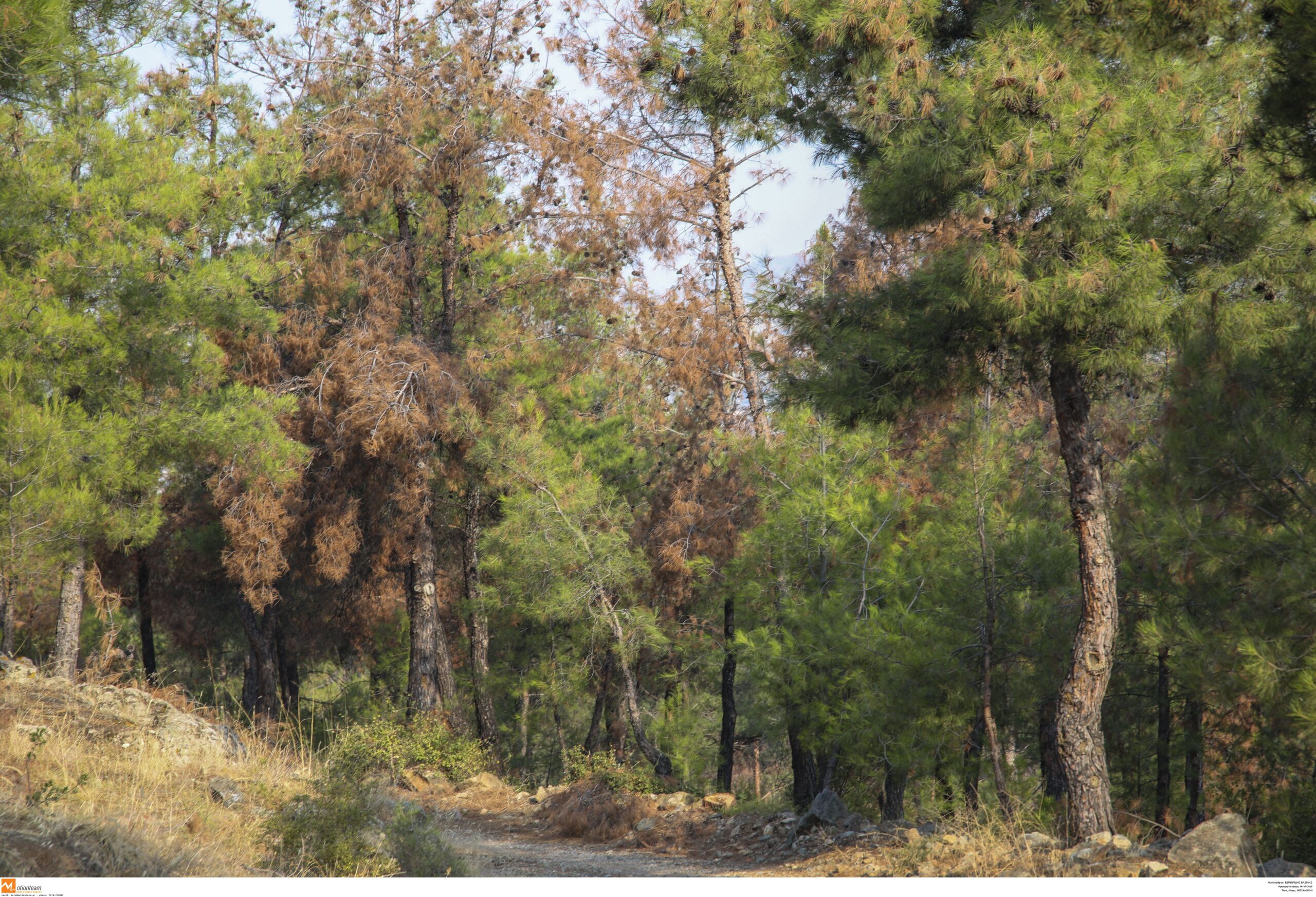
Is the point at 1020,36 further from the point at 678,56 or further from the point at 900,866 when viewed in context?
the point at 900,866

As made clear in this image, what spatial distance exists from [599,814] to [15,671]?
6.43m

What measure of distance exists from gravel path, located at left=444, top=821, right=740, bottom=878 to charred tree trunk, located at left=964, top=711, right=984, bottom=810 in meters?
2.89

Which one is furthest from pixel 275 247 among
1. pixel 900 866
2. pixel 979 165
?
pixel 900 866

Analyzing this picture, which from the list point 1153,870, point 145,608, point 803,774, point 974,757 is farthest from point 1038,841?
point 145,608

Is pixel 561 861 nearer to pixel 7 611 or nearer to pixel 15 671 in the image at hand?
pixel 15 671

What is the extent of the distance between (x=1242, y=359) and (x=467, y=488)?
47.0ft

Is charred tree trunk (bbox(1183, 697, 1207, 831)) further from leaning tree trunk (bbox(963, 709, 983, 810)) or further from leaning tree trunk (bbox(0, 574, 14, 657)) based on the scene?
leaning tree trunk (bbox(0, 574, 14, 657))

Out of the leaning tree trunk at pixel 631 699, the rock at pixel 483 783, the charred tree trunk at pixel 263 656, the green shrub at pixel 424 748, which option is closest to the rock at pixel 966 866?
the leaning tree trunk at pixel 631 699

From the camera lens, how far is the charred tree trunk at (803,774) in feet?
43.9

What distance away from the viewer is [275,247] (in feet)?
55.4

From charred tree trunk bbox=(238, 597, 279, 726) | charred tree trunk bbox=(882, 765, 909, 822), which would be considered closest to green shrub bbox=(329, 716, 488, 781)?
charred tree trunk bbox=(238, 597, 279, 726)

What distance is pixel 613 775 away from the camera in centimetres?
1259

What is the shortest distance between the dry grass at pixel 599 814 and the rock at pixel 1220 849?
275 inches

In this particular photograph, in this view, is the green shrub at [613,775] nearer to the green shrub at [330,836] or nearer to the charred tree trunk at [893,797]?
the charred tree trunk at [893,797]
